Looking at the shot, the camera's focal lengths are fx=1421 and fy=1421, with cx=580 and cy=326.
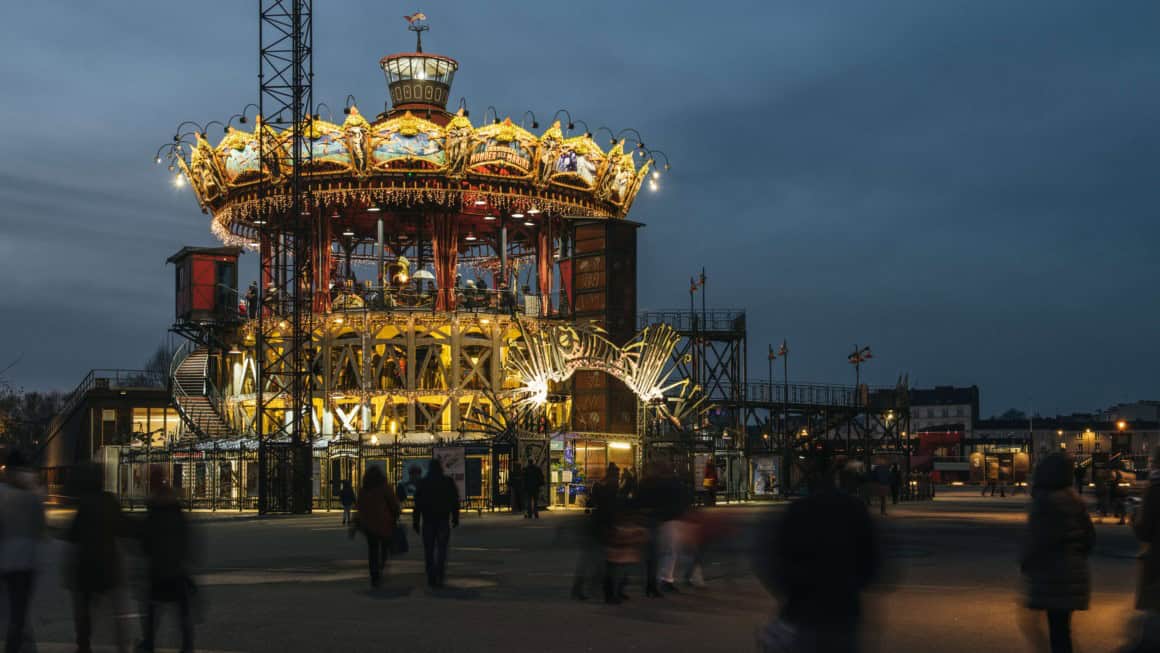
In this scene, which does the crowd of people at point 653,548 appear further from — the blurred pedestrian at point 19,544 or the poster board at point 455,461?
the poster board at point 455,461

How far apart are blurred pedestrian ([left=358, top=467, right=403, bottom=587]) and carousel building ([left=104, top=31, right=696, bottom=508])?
27437 millimetres

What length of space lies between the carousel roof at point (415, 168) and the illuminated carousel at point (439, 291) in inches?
2.8

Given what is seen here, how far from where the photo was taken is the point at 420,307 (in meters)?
A: 53.0

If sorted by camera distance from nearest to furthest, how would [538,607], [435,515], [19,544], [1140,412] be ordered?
[19,544] → [538,607] → [435,515] → [1140,412]

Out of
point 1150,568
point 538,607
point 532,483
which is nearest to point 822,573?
point 1150,568

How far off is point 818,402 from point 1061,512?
2171 inches

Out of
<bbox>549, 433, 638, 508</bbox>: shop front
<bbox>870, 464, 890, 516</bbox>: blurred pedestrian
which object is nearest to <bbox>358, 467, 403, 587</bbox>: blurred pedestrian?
<bbox>870, 464, 890, 516</bbox>: blurred pedestrian

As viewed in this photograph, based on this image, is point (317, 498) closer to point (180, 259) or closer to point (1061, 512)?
point (180, 259)

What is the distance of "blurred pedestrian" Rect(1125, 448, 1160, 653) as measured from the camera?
729cm

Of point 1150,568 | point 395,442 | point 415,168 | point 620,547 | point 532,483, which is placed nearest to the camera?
point 1150,568

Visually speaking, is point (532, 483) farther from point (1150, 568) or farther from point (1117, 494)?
point (1150, 568)

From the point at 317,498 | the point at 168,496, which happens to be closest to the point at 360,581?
the point at 168,496

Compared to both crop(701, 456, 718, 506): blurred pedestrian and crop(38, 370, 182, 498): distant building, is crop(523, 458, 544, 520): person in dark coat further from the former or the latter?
crop(38, 370, 182, 498): distant building

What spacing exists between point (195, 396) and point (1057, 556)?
5331 centimetres
